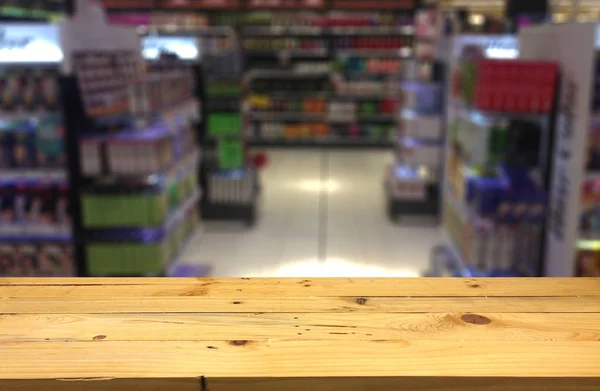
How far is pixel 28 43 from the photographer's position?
4.38 m

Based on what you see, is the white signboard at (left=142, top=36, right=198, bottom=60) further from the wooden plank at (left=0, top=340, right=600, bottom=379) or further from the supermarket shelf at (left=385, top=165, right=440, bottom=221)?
the wooden plank at (left=0, top=340, right=600, bottom=379)

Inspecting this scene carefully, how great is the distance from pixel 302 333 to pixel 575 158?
122 inches

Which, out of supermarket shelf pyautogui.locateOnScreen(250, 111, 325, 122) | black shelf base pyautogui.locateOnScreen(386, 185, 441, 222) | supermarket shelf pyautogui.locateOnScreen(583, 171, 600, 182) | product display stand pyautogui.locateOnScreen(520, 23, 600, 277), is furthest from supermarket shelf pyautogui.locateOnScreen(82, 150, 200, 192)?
supermarket shelf pyautogui.locateOnScreen(250, 111, 325, 122)

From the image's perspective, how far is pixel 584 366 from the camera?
100cm

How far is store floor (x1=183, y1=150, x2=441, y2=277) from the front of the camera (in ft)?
19.2

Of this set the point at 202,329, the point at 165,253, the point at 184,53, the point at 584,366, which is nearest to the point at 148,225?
the point at 165,253

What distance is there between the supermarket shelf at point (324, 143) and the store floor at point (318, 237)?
2.92m

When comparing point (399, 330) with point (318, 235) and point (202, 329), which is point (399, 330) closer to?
point (202, 329)

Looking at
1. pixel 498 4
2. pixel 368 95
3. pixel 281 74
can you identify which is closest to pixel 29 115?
pixel 281 74

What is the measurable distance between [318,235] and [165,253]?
2.51 meters

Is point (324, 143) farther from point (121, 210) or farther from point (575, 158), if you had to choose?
point (575, 158)

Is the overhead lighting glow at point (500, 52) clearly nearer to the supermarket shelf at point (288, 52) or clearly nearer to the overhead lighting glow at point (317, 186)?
the overhead lighting glow at point (317, 186)

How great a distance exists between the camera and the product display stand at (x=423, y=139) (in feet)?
23.9

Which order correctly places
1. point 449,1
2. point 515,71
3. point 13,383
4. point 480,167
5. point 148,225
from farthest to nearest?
point 449,1, point 148,225, point 480,167, point 515,71, point 13,383
